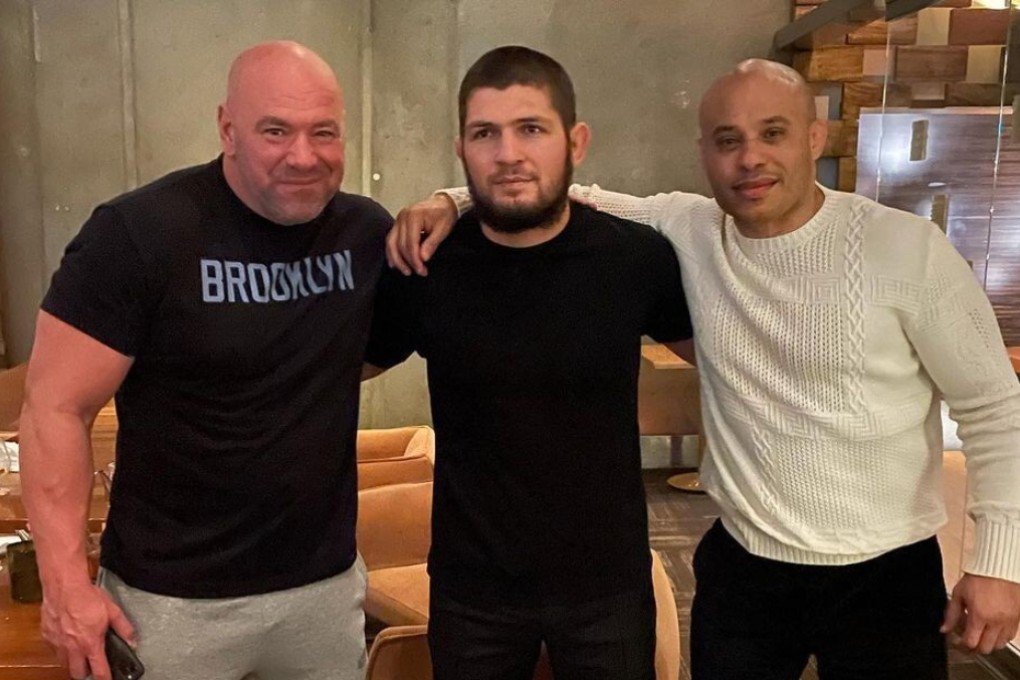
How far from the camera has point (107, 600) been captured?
59.6 inches

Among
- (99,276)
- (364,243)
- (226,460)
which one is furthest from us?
(364,243)

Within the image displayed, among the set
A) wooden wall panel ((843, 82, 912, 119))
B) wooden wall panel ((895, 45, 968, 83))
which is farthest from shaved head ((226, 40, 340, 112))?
wooden wall panel ((843, 82, 912, 119))

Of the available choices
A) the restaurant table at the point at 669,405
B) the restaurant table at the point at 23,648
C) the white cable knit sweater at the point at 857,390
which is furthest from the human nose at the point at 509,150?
the restaurant table at the point at 669,405

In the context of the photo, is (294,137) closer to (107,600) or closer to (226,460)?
(226,460)

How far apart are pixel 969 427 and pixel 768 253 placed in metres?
0.42

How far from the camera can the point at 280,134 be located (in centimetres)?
159

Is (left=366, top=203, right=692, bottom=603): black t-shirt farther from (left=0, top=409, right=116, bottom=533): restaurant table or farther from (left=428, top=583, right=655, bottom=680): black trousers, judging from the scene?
(left=0, top=409, right=116, bottom=533): restaurant table

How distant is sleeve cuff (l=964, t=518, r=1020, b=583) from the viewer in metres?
1.46

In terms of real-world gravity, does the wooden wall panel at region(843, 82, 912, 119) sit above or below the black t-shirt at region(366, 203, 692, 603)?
above

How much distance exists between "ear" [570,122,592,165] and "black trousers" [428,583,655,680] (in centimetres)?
78

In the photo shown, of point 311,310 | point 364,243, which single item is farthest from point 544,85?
point 311,310

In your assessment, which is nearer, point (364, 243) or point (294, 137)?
point (294, 137)

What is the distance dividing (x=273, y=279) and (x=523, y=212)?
17.0 inches

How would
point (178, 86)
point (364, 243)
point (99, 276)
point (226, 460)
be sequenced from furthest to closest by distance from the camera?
point (178, 86), point (364, 243), point (226, 460), point (99, 276)
